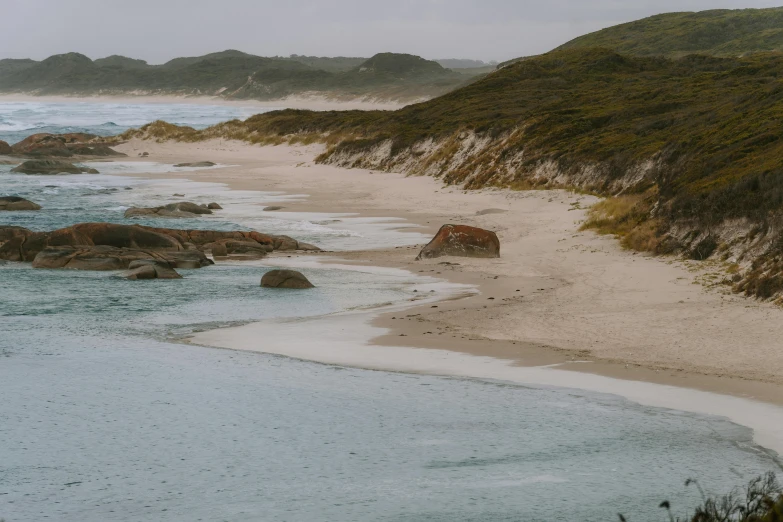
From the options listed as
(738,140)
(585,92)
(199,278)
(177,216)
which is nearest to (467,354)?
(199,278)

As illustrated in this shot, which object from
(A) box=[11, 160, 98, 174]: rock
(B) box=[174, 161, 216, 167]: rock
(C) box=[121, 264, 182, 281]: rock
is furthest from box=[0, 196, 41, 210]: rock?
(B) box=[174, 161, 216, 167]: rock

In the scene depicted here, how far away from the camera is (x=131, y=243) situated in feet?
72.4

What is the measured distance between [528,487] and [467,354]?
14.9 ft

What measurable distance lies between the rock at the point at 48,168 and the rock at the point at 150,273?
33140 millimetres

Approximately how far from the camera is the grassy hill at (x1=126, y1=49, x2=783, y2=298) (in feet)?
62.2

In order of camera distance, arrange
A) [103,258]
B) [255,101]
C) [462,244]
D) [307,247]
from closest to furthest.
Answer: [103,258], [462,244], [307,247], [255,101]

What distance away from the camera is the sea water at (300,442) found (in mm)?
7691

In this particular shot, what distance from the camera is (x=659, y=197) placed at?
2256cm

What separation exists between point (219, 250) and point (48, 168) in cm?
3158

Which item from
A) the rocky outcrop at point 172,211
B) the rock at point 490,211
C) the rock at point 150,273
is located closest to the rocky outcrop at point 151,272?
the rock at point 150,273

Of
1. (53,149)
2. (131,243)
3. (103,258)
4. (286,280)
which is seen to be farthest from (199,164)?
(286,280)

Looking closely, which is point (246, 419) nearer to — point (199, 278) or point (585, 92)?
point (199, 278)

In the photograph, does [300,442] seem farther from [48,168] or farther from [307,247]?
[48,168]

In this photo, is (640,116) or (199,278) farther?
(640,116)
